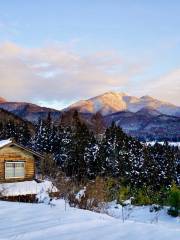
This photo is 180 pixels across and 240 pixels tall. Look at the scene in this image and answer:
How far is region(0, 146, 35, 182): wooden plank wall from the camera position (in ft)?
109

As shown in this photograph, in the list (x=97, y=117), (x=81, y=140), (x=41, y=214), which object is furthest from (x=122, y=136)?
(x=41, y=214)

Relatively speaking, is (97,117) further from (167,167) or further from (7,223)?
(7,223)

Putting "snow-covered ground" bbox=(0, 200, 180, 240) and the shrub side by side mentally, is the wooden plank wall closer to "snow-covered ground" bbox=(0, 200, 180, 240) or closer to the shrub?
the shrub

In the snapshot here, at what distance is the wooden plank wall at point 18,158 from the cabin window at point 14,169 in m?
0.29

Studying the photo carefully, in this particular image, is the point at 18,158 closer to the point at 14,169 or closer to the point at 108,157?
the point at 14,169

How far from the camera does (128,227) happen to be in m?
5.62

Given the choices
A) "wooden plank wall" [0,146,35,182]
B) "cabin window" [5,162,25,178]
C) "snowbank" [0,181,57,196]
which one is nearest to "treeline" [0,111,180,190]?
"wooden plank wall" [0,146,35,182]

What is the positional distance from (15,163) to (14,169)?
1.81 feet

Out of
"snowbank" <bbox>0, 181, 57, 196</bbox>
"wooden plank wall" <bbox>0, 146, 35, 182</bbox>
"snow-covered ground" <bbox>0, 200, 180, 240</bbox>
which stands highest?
"wooden plank wall" <bbox>0, 146, 35, 182</bbox>

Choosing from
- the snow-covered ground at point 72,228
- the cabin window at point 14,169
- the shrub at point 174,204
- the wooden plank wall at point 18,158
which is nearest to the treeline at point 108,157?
the wooden plank wall at point 18,158

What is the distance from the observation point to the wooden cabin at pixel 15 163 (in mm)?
33000

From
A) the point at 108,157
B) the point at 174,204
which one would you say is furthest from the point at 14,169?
the point at 108,157

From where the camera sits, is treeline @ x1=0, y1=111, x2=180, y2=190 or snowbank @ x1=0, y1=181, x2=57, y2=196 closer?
snowbank @ x1=0, y1=181, x2=57, y2=196

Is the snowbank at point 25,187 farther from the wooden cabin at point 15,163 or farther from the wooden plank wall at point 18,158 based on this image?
the wooden plank wall at point 18,158
